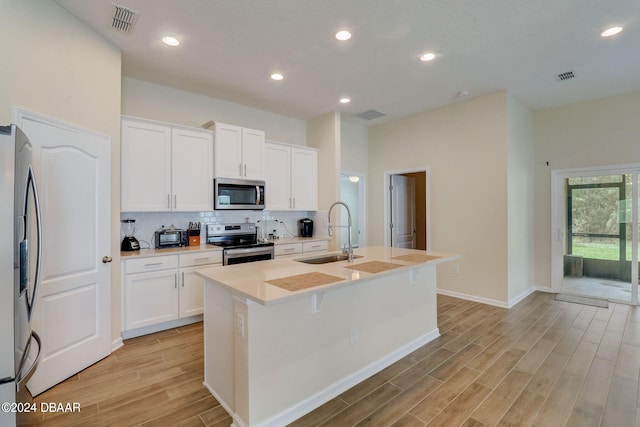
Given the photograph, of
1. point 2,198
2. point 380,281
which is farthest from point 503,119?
point 2,198

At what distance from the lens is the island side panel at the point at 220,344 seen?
2023 mm

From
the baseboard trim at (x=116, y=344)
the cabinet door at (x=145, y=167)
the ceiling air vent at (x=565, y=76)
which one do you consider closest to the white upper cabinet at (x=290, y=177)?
the cabinet door at (x=145, y=167)

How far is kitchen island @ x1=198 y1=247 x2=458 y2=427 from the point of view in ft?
6.01

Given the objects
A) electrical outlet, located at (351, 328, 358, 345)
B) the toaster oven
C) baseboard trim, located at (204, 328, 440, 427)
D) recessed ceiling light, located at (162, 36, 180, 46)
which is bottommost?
baseboard trim, located at (204, 328, 440, 427)

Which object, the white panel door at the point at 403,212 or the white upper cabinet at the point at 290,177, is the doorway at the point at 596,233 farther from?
the white upper cabinet at the point at 290,177

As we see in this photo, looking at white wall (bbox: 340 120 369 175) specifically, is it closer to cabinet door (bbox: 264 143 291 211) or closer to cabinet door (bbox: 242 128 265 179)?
cabinet door (bbox: 264 143 291 211)

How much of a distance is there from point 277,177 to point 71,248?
2789 millimetres

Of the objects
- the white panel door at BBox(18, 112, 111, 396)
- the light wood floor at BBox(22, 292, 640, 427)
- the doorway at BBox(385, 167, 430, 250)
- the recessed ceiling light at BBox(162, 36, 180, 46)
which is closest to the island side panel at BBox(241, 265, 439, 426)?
the light wood floor at BBox(22, 292, 640, 427)

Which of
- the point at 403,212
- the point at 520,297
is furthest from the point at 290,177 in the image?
the point at 520,297

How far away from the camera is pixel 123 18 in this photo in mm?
2566

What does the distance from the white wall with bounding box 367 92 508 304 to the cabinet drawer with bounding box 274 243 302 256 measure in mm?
2272

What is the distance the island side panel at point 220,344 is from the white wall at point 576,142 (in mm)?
5284

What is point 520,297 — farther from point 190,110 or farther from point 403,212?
point 190,110

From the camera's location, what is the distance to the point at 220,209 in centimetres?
404
